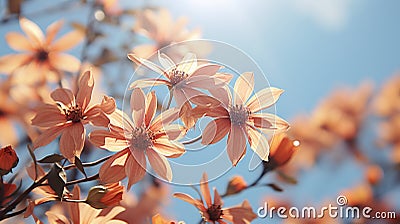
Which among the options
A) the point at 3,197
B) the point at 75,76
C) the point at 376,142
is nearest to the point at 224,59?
the point at 3,197

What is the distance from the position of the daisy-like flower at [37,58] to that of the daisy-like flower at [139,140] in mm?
281

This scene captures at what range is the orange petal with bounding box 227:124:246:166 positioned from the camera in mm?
270

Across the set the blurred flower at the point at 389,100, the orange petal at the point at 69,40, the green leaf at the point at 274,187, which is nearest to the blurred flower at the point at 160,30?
the orange petal at the point at 69,40

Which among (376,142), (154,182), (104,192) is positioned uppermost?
(376,142)

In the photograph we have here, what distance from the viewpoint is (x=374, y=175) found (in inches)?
25.0

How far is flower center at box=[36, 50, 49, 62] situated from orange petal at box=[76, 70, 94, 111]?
0.29m

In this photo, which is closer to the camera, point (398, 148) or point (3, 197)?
point (3, 197)

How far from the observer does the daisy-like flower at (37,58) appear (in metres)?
0.53

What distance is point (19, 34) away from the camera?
54cm

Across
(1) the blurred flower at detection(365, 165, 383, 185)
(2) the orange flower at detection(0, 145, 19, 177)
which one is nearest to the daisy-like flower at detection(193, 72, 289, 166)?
(2) the orange flower at detection(0, 145, 19, 177)

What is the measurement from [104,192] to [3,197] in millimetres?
74

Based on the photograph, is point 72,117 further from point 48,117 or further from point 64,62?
point 64,62

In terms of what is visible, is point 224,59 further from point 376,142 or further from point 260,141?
point 376,142
